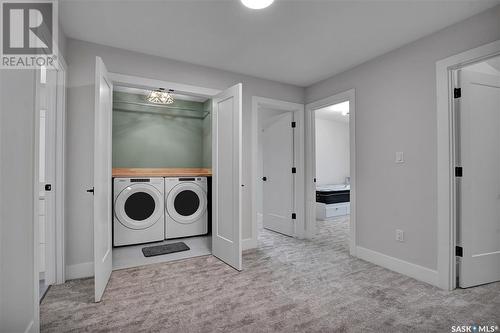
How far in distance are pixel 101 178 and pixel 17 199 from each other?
2.51 feet

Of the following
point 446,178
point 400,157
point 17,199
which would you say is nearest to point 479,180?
point 446,178

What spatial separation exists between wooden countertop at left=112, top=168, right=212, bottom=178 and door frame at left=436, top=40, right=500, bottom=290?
116 inches

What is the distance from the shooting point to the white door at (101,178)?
1.96 meters

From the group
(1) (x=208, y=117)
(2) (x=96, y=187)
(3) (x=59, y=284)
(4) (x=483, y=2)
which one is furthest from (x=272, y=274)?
(1) (x=208, y=117)

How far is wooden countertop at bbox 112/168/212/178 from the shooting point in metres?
3.53

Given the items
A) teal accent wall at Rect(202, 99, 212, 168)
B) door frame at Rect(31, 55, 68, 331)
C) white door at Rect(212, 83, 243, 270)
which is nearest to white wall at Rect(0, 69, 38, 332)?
door frame at Rect(31, 55, 68, 331)

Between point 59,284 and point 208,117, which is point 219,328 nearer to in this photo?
point 59,284

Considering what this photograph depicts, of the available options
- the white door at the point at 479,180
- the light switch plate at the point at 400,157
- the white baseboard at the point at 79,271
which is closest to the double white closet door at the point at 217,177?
the white baseboard at the point at 79,271

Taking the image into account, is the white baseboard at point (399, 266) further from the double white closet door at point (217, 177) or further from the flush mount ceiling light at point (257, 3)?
the flush mount ceiling light at point (257, 3)

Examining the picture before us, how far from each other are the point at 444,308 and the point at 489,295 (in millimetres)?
533

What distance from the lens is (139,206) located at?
344 cm

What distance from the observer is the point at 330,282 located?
2.33 m

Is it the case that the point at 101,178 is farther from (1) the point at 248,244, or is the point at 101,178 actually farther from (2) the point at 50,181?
(1) the point at 248,244

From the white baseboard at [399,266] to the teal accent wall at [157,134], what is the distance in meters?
3.09
